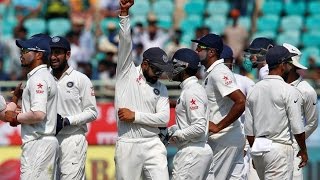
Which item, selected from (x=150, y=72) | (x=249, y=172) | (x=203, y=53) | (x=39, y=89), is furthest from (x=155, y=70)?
(x=249, y=172)

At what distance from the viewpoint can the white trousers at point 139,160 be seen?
13.1 meters

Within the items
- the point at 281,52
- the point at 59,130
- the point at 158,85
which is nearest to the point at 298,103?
the point at 281,52

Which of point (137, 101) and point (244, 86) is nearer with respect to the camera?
point (137, 101)

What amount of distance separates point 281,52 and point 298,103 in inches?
23.9

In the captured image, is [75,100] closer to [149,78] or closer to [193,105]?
[149,78]

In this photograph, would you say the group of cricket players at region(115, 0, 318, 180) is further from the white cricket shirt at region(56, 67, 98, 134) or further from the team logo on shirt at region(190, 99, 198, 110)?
the white cricket shirt at region(56, 67, 98, 134)

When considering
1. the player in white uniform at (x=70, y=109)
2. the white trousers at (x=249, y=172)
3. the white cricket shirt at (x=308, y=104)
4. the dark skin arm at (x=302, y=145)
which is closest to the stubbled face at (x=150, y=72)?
the player in white uniform at (x=70, y=109)

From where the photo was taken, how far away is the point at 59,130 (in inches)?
520

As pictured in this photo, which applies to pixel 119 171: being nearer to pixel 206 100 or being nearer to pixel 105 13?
pixel 206 100

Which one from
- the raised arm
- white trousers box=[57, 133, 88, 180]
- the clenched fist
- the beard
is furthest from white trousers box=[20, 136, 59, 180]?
the beard

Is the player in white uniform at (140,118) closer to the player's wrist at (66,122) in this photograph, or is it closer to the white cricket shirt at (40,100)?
the player's wrist at (66,122)

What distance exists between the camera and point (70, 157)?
1370 centimetres

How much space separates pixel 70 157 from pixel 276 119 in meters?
2.57

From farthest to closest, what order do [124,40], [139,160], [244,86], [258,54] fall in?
[244,86]
[258,54]
[139,160]
[124,40]
